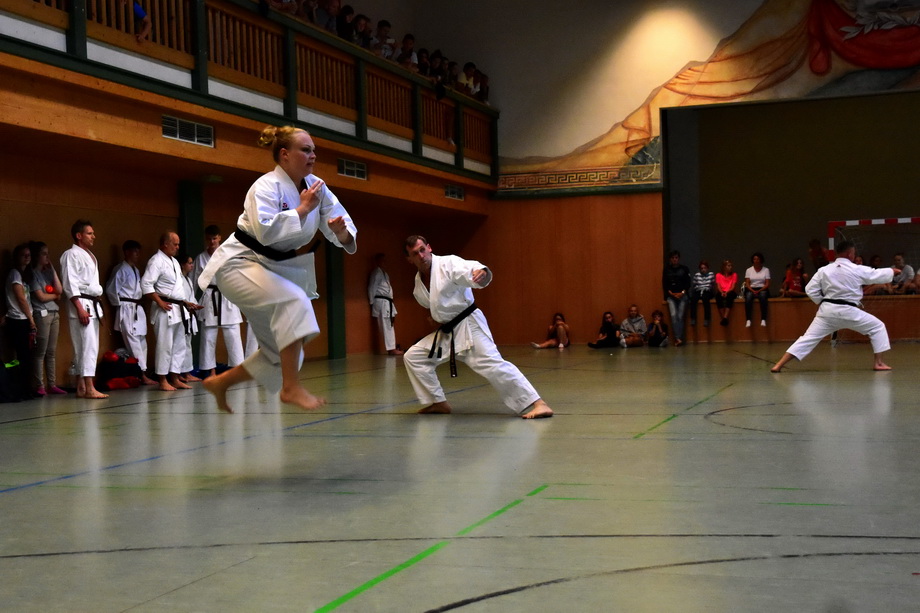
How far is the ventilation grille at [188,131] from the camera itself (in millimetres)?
9156

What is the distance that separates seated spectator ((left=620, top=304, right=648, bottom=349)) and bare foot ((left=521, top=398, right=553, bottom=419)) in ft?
31.8

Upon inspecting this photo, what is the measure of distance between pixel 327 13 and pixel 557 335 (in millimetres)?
6779

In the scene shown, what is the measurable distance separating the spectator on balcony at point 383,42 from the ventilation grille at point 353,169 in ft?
5.86

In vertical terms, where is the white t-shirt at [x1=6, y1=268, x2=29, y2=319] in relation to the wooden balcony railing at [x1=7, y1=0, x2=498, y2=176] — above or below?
below

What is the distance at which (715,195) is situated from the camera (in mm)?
18438

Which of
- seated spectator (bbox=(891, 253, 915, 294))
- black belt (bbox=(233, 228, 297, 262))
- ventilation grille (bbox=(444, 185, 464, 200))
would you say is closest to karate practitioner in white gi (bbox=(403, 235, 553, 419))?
black belt (bbox=(233, 228, 297, 262))

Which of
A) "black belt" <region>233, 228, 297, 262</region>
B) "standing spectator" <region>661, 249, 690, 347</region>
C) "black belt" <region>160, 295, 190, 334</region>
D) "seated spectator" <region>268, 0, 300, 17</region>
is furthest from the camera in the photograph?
"standing spectator" <region>661, 249, 690, 347</region>

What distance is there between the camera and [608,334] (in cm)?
1560

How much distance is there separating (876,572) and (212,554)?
5.89 ft

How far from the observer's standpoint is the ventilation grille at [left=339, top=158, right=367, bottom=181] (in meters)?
12.2

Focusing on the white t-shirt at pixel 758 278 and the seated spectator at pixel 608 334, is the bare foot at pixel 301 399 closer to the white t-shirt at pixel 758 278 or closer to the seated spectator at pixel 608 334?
the seated spectator at pixel 608 334

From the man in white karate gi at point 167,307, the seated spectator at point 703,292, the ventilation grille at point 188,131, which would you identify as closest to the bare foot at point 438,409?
the man in white karate gi at point 167,307

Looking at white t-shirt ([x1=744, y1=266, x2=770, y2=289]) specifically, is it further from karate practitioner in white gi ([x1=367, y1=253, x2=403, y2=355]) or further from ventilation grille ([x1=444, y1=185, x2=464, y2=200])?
karate practitioner in white gi ([x1=367, y1=253, x2=403, y2=355])

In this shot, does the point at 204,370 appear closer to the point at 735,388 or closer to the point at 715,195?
the point at 735,388
